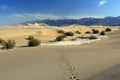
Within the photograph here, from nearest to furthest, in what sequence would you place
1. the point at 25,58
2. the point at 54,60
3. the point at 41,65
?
the point at 41,65 < the point at 54,60 < the point at 25,58

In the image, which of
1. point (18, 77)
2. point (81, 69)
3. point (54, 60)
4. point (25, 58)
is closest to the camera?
point (18, 77)

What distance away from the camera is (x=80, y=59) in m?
15.3

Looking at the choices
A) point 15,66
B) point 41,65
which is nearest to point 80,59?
point 41,65

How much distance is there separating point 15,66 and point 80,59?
144 inches

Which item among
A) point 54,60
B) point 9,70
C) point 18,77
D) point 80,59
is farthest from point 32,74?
point 80,59

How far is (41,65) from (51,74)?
7.20 ft

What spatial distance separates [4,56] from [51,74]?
236 inches

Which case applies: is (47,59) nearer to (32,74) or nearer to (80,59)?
(80,59)

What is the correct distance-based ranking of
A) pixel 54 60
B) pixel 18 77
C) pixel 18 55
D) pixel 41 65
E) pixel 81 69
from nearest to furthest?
pixel 18 77
pixel 81 69
pixel 41 65
pixel 54 60
pixel 18 55

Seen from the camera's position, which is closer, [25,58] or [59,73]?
[59,73]

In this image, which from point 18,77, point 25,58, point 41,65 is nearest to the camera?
point 18,77

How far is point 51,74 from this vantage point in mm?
11578

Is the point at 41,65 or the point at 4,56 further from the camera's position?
the point at 4,56

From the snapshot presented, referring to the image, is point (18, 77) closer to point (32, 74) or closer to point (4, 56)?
point (32, 74)
